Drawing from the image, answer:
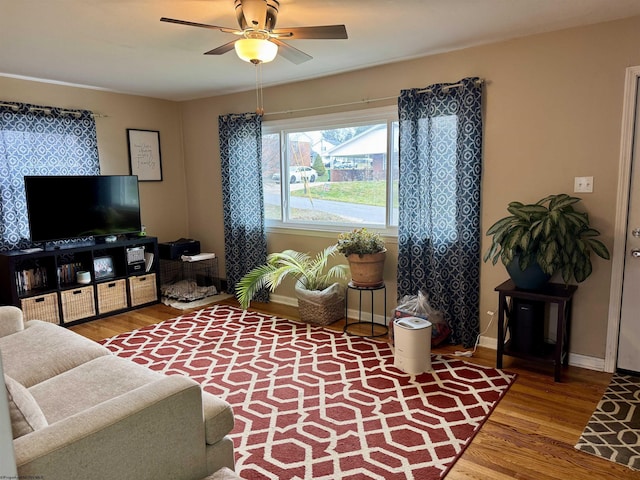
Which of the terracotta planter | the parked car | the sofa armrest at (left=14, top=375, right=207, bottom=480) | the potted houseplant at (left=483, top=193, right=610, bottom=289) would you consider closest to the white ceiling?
the parked car

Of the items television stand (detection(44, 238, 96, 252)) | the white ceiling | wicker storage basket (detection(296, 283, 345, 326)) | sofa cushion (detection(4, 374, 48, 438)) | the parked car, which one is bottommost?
wicker storage basket (detection(296, 283, 345, 326))

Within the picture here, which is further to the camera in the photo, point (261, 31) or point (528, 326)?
point (528, 326)

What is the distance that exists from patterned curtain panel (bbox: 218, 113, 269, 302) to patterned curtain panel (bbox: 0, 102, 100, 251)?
148cm

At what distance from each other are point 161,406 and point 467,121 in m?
2.98

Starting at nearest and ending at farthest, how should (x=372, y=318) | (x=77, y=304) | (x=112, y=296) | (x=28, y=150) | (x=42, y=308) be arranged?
(x=372, y=318), (x=42, y=308), (x=28, y=150), (x=77, y=304), (x=112, y=296)

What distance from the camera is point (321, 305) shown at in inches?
164

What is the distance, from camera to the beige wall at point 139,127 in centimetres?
437

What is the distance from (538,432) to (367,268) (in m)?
1.78

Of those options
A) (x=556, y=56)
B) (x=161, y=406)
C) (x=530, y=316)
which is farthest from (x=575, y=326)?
(x=161, y=406)

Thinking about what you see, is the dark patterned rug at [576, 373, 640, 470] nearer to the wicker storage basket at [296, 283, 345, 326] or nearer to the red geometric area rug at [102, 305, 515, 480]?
the red geometric area rug at [102, 305, 515, 480]

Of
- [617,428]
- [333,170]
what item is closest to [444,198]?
[333,170]

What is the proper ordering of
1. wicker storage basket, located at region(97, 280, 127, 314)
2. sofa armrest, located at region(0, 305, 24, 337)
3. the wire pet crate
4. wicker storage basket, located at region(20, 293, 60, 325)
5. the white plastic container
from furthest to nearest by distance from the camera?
the wire pet crate
wicker storage basket, located at region(97, 280, 127, 314)
wicker storage basket, located at region(20, 293, 60, 325)
the white plastic container
sofa armrest, located at region(0, 305, 24, 337)

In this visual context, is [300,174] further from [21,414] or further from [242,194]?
[21,414]

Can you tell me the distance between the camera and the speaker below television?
3098mm
